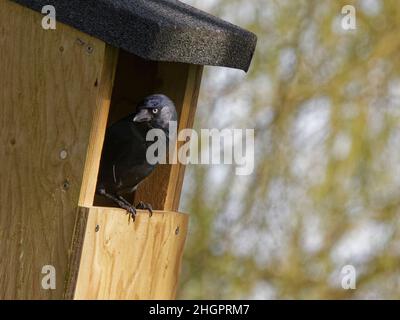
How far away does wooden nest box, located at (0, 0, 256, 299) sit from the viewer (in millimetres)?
3734

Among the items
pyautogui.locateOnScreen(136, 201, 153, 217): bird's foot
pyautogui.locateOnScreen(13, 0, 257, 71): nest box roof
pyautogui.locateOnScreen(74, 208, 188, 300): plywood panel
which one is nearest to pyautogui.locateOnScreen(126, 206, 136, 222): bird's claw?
pyautogui.locateOnScreen(74, 208, 188, 300): plywood panel

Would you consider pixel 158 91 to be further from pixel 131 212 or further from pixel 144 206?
pixel 131 212

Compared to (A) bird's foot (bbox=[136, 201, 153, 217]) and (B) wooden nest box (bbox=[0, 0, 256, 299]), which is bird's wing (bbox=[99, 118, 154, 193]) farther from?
(B) wooden nest box (bbox=[0, 0, 256, 299])

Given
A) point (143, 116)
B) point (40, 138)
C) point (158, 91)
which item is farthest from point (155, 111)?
point (40, 138)

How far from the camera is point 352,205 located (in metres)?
6.79

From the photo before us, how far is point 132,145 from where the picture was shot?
14.1ft

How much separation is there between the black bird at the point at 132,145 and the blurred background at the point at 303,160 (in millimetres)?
2435

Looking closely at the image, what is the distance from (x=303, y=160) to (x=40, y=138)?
3221 mm

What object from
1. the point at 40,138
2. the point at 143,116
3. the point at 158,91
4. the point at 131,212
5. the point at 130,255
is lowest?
the point at 130,255

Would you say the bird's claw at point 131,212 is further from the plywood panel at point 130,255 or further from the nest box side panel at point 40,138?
the nest box side panel at point 40,138

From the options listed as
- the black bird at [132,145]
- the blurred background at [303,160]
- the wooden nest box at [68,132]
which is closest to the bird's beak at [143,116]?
the black bird at [132,145]

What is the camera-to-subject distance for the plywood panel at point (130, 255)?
382 cm
